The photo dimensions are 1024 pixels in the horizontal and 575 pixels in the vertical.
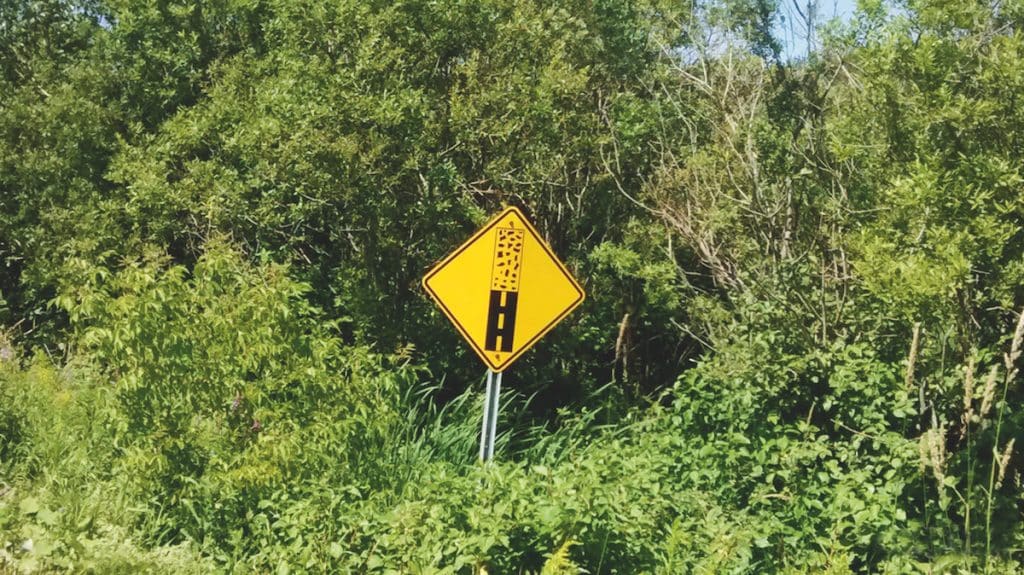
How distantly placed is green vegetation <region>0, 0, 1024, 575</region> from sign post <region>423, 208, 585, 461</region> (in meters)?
0.62

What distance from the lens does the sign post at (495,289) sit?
5895 mm

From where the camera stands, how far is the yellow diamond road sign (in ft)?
19.4

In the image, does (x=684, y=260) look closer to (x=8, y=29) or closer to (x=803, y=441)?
(x=803, y=441)

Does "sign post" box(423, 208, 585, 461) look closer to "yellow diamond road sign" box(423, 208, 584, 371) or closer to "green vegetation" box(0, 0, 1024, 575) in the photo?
"yellow diamond road sign" box(423, 208, 584, 371)

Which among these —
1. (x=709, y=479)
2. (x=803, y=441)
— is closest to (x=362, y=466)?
(x=709, y=479)

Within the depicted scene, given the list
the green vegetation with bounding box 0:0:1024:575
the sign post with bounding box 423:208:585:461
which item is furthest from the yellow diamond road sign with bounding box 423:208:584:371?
the green vegetation with bounding box 0:0:1024:575

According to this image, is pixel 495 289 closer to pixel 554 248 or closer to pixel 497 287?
pixel 497 287

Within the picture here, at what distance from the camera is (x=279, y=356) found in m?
5.76

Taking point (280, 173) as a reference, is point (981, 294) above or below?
below

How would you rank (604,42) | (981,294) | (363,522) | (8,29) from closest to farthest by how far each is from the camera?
(363,522), (981,294), (604,42), (8,29)

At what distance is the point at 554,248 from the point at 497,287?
4205mm

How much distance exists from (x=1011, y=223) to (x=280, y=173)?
18.3ft

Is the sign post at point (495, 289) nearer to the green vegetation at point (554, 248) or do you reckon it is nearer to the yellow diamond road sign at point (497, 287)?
the yellow diamond road sign at point (497, 287)

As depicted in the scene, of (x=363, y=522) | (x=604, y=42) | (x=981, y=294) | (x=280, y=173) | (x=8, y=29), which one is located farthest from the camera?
(x=8, y=29)
